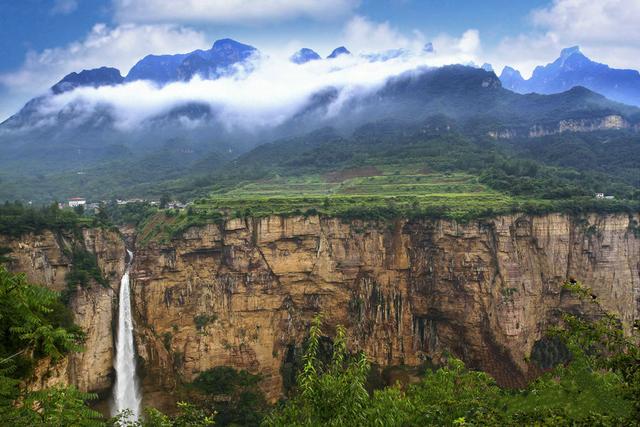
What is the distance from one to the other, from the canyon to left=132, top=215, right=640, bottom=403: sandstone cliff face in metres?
0.07

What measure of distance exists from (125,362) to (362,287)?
15432 millimetres

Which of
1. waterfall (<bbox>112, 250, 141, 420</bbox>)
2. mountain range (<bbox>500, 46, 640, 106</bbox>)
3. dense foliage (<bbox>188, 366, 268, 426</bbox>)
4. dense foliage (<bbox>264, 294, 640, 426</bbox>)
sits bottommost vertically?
dense foliage (<bbox>188, 366, 268, 426</bbox>)

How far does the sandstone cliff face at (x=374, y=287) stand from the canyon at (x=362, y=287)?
0.22 feet

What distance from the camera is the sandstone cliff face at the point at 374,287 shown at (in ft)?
102

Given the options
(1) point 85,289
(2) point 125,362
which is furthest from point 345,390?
(2) point 125,362

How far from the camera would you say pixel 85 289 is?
28125mm

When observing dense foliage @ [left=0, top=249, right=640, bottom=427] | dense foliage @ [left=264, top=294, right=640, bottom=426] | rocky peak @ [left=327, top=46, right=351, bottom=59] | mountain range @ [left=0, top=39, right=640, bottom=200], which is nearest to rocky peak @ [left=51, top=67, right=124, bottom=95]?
mountain range @ [left=0, top=39, right=640, bottom=200]

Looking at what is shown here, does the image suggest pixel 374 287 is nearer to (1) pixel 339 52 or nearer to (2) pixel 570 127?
(2) pixel 570 127

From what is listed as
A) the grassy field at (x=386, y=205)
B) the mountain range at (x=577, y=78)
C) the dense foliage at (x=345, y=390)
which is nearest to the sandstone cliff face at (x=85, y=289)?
the grassy field at (x=386, y=205)

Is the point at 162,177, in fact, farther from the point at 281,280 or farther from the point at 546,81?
the point at 546,81

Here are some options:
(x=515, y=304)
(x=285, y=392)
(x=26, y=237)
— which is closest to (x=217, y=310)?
(x=285, y=392)

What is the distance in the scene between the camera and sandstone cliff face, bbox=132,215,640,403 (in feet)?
102

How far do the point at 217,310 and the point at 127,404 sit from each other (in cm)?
724

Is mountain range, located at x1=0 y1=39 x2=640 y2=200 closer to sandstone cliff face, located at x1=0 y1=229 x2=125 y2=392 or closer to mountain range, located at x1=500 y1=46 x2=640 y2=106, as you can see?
mountain range, located at x1=500 y1=46 x2=640 y2=106
